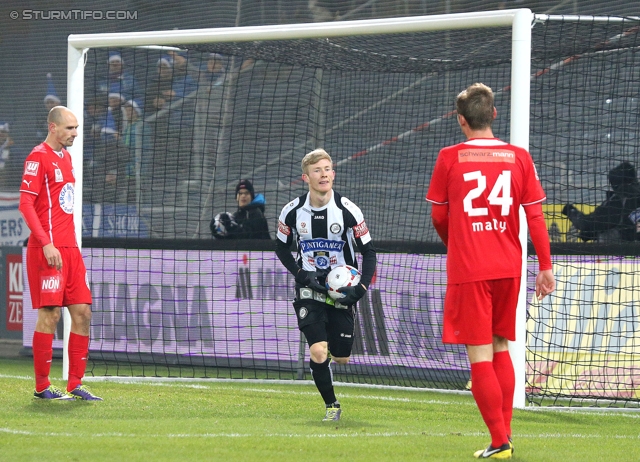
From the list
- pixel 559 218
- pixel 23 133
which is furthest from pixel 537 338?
pixel 23 133

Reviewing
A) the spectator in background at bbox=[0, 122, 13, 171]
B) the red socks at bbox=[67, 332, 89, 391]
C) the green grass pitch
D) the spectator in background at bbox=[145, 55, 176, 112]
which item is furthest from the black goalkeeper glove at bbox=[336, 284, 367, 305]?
the spectator in background at bbox=[0, 122, 13, 171]

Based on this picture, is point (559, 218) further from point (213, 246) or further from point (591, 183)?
point (213, 246)

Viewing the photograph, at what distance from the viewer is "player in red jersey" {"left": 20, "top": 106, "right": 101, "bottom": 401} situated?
736 cm

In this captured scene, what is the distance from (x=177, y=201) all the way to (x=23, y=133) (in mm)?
2958

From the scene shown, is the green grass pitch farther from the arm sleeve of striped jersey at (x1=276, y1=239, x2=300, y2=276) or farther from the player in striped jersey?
the arm sleeve of striped jersey at (x1=276, y1=239, x2=300, y2=276)

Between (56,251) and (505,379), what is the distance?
3573mm

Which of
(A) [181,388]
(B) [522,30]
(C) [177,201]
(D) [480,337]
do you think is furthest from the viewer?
(C) [177,201]

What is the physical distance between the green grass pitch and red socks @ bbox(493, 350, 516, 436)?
248 mm

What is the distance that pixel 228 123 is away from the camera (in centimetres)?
1359

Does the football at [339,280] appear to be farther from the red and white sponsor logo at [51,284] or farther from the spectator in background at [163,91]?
the spectator in background at [163,91]

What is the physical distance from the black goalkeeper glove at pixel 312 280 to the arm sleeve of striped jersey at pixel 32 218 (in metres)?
1.95

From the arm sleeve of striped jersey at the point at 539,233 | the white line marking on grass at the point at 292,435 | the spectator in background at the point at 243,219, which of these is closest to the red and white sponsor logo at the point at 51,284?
the white line marking on grass at the point at 292,435

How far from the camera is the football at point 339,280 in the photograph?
6629 millimetres

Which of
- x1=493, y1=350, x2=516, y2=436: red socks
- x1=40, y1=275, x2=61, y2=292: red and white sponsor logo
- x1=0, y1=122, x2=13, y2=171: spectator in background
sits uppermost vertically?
x1=0, y1=122, x2=13, y2=171: spectator in background
